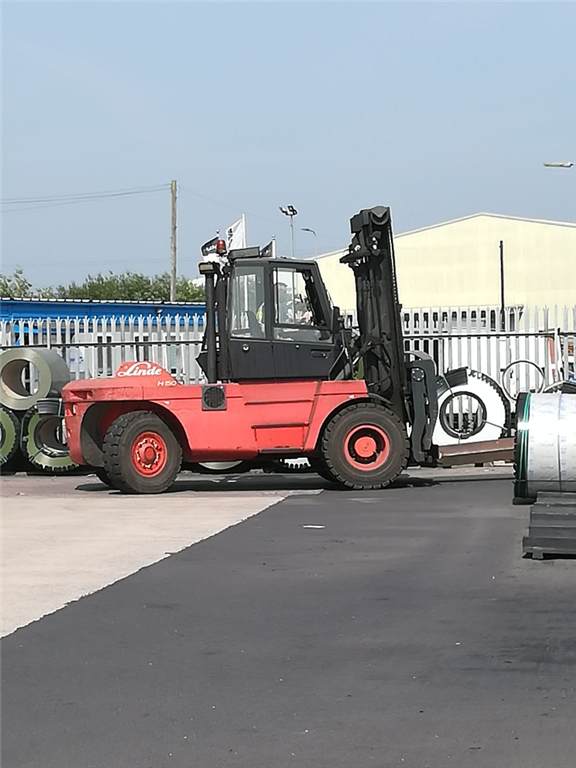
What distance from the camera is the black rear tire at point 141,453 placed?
15.2 meters

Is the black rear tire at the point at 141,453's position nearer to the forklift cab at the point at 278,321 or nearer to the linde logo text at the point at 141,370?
the linde logo text at the point at 141,370

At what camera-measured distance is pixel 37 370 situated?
61.8 feet

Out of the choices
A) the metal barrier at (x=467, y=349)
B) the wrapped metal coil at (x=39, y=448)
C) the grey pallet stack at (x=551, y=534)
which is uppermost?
the metal barrier at (x=467, y=349)

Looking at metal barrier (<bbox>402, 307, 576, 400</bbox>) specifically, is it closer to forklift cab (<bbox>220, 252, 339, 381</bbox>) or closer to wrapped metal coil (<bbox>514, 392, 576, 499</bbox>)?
forklift cab (<bbox>220, 252, 339, 381</bbox>)

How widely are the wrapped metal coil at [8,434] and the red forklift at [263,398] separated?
3.10 metres

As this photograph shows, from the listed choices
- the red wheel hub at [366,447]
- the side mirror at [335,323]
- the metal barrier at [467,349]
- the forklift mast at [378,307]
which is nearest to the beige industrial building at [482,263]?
the metal barrier at [467,349]

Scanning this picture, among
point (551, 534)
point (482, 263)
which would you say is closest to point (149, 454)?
point (551, 534)

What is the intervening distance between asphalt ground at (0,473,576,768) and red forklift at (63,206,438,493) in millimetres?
4430

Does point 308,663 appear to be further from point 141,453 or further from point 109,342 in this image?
point 109,342

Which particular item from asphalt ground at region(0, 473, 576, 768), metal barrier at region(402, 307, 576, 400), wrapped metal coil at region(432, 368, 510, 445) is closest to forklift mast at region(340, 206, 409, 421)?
wrapped metal coil at region(432, 368, 510, 445)

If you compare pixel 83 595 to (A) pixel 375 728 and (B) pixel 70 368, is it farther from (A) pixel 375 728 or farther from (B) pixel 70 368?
(B) pixel 70 368

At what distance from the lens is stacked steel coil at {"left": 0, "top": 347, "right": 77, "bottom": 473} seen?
60.4 ft

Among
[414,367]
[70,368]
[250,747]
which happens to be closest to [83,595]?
[250,747]

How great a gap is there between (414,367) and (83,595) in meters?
8.12
